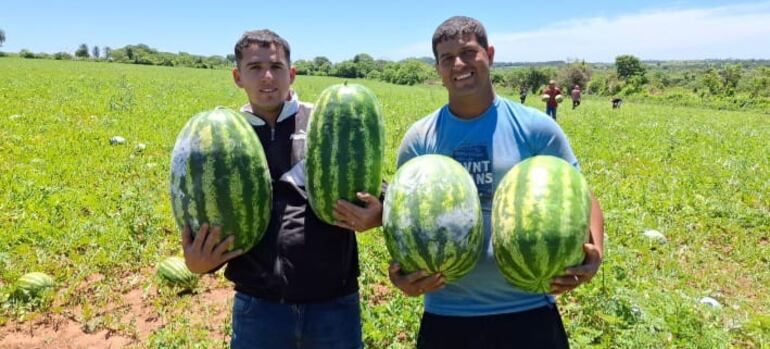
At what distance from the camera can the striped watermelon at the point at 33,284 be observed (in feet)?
14.7

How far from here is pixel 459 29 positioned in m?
2.36

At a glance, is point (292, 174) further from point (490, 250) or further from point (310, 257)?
point (490, 250)

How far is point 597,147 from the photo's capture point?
1455cm

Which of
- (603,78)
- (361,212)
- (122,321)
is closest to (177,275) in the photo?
(122,321)

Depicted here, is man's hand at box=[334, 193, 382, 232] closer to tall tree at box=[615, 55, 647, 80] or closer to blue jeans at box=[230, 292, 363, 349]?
blue jeans at box=[230, 292, 363, 349]

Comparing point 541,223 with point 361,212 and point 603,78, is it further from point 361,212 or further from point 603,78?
point 603,78

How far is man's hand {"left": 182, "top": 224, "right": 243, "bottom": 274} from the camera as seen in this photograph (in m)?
2.17

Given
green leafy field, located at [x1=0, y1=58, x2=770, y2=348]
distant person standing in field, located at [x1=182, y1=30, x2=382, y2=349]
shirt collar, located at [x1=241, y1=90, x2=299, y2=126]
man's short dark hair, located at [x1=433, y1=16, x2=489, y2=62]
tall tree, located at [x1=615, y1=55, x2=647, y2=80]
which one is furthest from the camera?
tall tree, located at [x1=615, y1=55, x2=647, y2=80]

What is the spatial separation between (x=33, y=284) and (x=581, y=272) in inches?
185

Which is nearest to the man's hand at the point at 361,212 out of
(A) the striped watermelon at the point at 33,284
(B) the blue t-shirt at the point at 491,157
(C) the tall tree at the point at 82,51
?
(B) the blue t-shirt at the point at 491,157

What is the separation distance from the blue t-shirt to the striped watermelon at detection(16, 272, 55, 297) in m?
3.91

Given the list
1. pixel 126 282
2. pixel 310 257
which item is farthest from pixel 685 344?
pixel 126 282

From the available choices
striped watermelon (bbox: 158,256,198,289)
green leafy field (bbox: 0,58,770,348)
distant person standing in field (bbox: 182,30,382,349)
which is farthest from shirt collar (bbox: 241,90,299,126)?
striped watermelon (bbox: 158,256,198,289)

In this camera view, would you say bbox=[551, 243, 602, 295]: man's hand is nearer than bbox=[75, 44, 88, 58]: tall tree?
Yes
